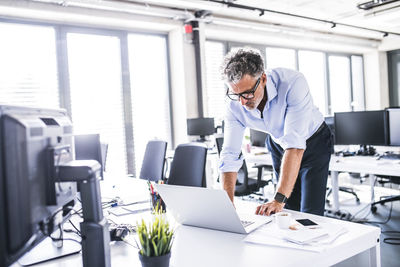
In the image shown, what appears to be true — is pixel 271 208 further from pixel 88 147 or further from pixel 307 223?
pixel 88 147

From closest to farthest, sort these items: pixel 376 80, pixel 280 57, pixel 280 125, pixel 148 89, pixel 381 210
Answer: pixel 280 125 → pixel 381 210 → pixel 148 89 → pixel 280 57 → pixel 376 80

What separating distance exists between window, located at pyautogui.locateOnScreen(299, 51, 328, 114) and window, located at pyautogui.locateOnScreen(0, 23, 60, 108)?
545 centimetres

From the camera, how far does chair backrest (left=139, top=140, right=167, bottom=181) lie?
339cm

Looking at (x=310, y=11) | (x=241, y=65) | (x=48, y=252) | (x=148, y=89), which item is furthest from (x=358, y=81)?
(x=48, y=252)

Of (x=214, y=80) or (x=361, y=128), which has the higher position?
(x=214, y=80)

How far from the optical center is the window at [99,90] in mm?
5211

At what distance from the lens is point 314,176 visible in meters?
1.99

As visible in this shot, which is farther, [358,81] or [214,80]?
[358,81]

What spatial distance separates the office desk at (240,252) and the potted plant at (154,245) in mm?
138

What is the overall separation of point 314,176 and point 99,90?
4.14m

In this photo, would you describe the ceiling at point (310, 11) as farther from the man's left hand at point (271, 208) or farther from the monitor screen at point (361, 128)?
the man's left hand at point (271, 208)

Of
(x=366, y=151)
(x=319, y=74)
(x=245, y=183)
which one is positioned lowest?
(x=245, y=183)

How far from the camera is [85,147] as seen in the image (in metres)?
2.62

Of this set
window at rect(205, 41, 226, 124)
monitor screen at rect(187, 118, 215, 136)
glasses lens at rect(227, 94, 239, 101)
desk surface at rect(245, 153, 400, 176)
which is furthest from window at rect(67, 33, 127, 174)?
glasses lens at rect(227, 94, 239, 101)
